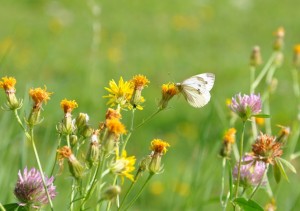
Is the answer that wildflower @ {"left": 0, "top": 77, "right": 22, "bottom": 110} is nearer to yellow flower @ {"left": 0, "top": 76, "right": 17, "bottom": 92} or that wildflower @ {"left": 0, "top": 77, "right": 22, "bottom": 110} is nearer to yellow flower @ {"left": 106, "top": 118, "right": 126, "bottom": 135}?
yellow flower @ {"left": 0, "top": 76, "right": 17, "bottom": 92}

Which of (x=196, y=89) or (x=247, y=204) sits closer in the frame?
(x=247, y=204)

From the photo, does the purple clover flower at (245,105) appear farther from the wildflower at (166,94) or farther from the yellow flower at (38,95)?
the yellow flower at (38,95)

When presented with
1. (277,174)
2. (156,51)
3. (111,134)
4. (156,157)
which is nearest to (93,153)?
(111,134)

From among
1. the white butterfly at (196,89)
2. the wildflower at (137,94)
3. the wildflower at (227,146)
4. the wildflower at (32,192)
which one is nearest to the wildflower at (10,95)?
the wildflower at (32,192)

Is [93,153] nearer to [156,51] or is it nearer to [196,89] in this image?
[196,89]

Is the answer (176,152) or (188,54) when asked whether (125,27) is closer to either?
(188,54)

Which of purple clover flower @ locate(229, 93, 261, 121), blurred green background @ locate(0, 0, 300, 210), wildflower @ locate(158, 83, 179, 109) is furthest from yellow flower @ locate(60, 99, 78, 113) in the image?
blurred green background @ locate(0, 0, 300, 210)

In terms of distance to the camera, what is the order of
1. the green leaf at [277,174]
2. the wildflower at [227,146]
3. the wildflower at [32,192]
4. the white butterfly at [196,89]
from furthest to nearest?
1. the wildflower at [227,146]
2. the white butterfly at [196,89]
3. the green leaf at [277,174]
4. the wildflower at [32,192]
